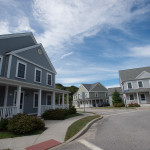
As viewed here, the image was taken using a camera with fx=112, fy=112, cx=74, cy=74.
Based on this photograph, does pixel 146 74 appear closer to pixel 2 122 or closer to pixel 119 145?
pixel 119 145

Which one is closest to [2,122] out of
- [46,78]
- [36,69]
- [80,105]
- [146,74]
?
[36,69]

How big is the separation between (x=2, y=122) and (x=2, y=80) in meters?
2.91

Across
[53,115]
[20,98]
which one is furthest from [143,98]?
[20,98]

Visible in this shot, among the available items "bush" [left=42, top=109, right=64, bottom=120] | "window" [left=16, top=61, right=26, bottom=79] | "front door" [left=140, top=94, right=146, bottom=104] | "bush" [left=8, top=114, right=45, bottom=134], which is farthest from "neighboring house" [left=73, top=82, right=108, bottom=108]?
"bush" [left=8, top=114, right=45, bottom=134]

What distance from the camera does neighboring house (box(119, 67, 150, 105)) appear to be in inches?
1069

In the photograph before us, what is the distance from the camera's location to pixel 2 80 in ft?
26.7

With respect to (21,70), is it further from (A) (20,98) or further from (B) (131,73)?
(B) (131,73)

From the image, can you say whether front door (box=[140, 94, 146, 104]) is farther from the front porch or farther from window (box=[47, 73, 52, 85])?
the front porch

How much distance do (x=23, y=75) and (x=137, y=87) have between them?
27539 mm

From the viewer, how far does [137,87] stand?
2897cm

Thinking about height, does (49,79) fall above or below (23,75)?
above

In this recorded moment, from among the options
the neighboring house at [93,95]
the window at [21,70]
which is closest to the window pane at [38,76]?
the window at [21,70]

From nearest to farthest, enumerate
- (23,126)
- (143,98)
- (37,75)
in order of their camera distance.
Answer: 1. (23,126)
2. (37,75)
3. (143,98)

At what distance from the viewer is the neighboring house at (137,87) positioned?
2716 centimetres
